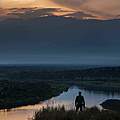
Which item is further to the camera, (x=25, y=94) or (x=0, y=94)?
(x=25, y=94)

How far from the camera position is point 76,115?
1123 inches

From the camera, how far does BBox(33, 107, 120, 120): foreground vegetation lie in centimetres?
2744

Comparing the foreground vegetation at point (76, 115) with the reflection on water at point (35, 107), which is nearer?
the foreground vegetation at point (76, 115)

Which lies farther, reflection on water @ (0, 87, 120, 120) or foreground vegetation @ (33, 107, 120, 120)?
reflection on water @ (0, 87, 120, 120)

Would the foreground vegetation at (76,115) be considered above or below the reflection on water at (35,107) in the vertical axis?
above

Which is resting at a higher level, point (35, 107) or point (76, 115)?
point (76, 115)

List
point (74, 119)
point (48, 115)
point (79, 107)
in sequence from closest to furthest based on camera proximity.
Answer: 1. point (74, 119)
2. point (48, 115)
3. point (79, 107)

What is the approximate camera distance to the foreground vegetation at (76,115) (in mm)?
27438

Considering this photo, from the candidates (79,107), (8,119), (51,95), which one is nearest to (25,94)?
(51,95)

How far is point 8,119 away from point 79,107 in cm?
1131

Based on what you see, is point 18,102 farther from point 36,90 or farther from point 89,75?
point 89,75

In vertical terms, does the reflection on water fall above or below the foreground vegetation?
below

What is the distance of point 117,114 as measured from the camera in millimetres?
27875

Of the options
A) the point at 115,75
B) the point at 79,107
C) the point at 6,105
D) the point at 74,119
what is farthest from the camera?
the point at 115,75
